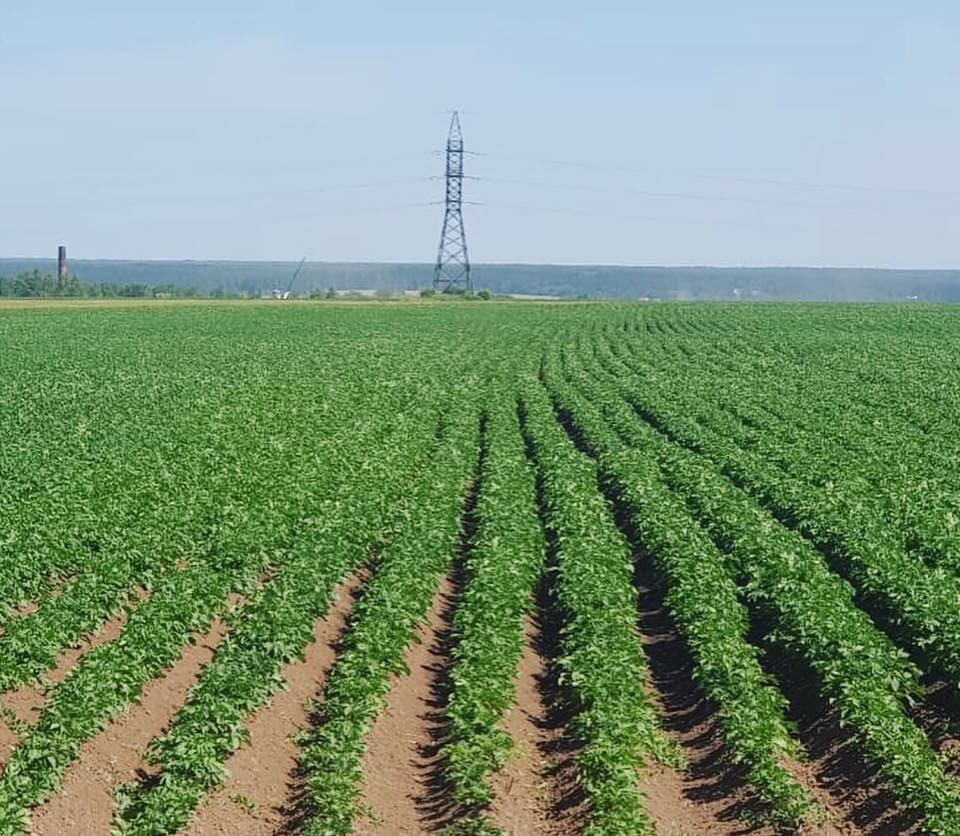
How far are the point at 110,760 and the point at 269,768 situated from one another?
3.88ft

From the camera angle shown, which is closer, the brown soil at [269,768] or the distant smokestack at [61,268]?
the brown soil at [269,768]

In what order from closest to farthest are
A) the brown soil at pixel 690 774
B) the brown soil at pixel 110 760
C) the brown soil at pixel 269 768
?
the brown soil at pixel 110 760
the brown soil at pixel 269 768
the brown soil at pixel 690 774

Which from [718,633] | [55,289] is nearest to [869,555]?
[718,633]

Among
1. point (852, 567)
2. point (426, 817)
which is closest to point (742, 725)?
point (426, 817)

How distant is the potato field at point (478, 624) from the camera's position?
1041cm

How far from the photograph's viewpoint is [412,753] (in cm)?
1146

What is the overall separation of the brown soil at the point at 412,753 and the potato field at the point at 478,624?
33 mm

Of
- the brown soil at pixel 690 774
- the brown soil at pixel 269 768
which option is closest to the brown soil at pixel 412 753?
the brown soil at pixel 269 768

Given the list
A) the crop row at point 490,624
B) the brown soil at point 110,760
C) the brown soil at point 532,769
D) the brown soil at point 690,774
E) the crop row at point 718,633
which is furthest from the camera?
the crop row at point 490,624

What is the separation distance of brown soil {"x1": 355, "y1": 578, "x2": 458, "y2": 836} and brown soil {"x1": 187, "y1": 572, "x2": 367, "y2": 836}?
61 centimetres

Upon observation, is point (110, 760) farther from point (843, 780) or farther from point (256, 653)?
point (843, 780)

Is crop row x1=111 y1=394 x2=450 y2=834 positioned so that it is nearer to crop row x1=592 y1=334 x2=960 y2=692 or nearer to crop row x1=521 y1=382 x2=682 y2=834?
crop row x1=521 y1=382 x2=682 y2=834

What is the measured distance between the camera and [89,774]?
10.5 m

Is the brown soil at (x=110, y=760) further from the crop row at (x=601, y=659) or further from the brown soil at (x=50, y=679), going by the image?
the crop row at (x=601, y=659)
